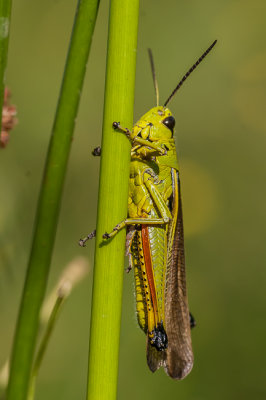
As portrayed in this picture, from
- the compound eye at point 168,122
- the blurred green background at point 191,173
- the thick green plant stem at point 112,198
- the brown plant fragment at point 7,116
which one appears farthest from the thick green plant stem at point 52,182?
the blurred green background at point 191,173

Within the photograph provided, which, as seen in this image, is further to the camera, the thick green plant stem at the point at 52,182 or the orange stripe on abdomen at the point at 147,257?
the orange stripe on abdomen at the point at 147,257

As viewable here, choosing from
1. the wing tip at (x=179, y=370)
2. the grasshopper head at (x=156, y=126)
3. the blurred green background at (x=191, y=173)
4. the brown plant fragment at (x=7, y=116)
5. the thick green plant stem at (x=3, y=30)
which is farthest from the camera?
the blurred green background at (x=191, y=173)

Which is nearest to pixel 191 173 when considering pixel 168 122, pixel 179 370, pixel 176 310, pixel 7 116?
pixel 168 122

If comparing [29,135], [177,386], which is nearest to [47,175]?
[177,386]

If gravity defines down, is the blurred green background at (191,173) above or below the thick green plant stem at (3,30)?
above

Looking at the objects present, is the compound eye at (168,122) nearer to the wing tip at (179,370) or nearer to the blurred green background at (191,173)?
the wing tip at (179,370)

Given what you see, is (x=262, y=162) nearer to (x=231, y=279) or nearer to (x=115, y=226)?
(x=231, y=279)

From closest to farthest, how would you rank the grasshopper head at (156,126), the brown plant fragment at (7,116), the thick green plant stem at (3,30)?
1. the thick green plant stem at (3,30)
2. the brown plant fragment at (7,116)
3. the grasshopper head at (156,126)
